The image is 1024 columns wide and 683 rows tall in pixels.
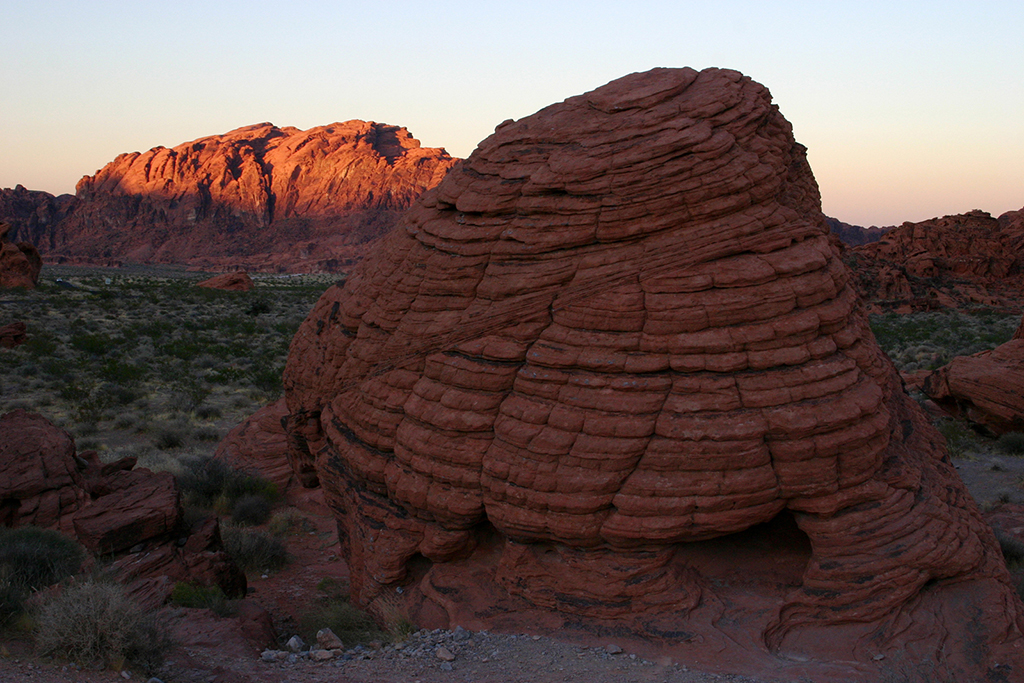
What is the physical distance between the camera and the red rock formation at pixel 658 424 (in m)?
5.82

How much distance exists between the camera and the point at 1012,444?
14.5 metres

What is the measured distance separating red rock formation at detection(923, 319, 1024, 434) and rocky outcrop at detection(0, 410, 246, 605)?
1559 cm

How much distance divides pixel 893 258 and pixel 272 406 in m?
57.9

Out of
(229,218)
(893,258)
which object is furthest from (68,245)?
(893,258)

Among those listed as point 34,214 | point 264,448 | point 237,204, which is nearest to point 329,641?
point 264,448

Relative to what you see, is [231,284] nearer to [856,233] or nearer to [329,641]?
[329,641]

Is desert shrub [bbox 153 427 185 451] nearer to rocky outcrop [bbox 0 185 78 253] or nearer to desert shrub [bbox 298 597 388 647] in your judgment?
desert shrub [bbox 298 597 388 647]

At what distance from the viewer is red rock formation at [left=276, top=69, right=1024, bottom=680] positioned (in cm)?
582

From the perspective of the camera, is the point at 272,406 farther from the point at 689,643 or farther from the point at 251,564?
the point at 689,643

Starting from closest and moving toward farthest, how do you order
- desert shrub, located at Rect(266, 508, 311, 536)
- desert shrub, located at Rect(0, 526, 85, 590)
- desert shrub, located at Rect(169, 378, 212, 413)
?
desert shrub, located at Rect(0, 526, 85, 590), desert shrub, located at Rect(266, 508, 311, 536), desert shrub, located at Rect(169, 378, 212, 413)

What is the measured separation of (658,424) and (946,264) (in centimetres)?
5817

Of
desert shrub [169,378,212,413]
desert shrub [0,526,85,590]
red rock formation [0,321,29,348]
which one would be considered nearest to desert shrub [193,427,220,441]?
desert shrub [169,378,212,413]

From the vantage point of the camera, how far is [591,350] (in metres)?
6.21

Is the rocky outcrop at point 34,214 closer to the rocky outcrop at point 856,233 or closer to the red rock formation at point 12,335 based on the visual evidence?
the red rock formation at point 12,335
